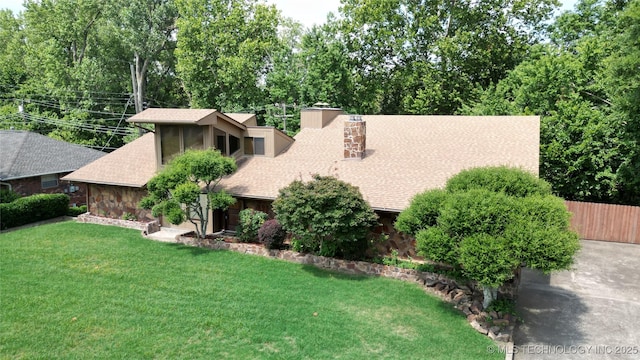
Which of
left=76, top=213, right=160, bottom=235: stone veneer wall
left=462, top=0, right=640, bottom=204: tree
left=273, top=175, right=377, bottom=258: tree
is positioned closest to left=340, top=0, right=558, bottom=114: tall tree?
left=462, top=0, right=640, bottom=204: tree


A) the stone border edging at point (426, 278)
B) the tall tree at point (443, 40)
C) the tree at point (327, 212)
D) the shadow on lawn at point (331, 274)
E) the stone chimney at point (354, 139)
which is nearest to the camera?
the stone border edging at point (426, 278)

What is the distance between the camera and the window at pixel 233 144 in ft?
68.3

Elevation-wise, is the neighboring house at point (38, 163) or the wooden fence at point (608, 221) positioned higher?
the neighboring house at point (38, 163)

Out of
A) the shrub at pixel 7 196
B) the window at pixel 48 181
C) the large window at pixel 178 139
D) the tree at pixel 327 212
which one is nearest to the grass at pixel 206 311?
the tree at pixel 327 212

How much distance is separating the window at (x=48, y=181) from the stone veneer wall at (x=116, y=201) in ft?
14.4

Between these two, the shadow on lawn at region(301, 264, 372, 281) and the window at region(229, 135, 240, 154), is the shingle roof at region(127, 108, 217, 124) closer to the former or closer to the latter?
the window at region(229, 135, 240, 154)

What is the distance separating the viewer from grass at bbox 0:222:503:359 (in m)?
9.88

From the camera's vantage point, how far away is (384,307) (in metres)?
12.4

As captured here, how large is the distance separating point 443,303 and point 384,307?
79.3 inches

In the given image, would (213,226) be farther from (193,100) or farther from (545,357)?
(193,100)

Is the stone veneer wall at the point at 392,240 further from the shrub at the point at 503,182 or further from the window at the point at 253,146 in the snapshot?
the window at the point at 253,146

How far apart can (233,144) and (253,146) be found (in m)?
0.97

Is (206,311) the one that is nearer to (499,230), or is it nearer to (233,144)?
(499,230)

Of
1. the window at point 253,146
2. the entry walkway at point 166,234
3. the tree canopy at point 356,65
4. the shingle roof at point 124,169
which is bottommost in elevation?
the entry walkway at point 166,234
